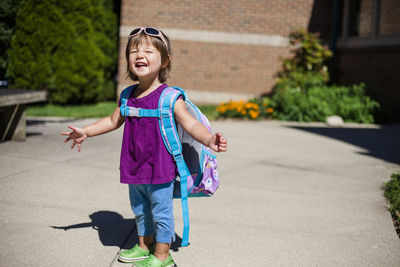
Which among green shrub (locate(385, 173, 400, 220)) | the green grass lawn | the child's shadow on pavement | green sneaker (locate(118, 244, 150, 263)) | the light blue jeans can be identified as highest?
the light blue jeans

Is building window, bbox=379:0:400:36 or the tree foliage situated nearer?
the tree foliage

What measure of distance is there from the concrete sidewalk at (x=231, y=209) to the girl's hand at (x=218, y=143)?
0.94 meters

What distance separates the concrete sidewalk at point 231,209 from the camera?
3.32 meters

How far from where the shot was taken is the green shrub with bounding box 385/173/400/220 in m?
4.48

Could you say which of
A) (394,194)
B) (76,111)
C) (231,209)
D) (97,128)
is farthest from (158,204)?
(76,111)

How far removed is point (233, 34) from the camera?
13750mm

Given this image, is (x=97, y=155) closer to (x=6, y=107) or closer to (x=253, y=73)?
(x=6, y=107)

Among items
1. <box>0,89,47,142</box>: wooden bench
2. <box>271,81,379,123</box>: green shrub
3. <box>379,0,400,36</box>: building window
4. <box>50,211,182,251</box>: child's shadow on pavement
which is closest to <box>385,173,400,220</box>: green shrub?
<box>50,211,182,251</box>: child's shadow on pavement

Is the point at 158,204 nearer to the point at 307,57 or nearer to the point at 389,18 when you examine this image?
the point at 307,57

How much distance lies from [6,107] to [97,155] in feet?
5.49

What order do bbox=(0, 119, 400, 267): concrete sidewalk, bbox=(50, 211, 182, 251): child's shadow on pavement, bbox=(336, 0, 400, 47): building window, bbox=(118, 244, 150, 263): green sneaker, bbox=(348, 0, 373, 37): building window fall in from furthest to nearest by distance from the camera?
bbox=(348, 0, 373, 37): building window, bbox=(336, 0, 400, 47): building window, bbox=(50, 211, 182, 251): child's shadow on pavement, bbox=(0, 119, 400, 267): concrete sidewalk, bbox=(118, 244, 150, 263): green sneaker

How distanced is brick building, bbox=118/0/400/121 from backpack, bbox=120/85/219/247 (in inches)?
422

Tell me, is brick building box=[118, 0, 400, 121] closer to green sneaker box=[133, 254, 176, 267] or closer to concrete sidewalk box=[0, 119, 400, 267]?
concrete sidewalk box=[0, 119, 400, 267]

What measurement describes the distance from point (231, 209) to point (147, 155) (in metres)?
1.69
